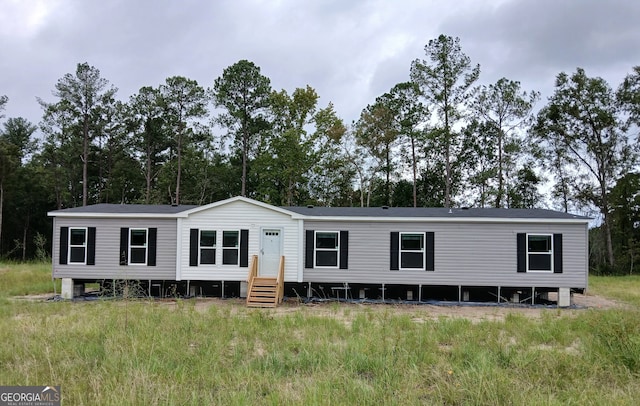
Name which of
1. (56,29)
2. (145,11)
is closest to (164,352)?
(145,11)

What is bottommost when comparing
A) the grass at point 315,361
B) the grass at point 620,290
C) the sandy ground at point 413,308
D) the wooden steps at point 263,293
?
the grass at point 620,290

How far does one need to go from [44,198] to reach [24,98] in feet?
28.4

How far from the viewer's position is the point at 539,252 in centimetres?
1506

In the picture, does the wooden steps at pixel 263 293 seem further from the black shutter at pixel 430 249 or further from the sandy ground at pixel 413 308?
the black shutter at pixel 430 249

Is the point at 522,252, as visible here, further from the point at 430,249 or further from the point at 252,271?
the point at 252,271

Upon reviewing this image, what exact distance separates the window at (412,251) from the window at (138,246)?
9.14 meters

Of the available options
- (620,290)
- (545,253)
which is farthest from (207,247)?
(620,290)

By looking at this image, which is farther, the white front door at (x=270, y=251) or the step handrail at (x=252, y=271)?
the white front door at (x=270, y=251)

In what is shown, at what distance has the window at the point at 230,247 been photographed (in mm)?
15445

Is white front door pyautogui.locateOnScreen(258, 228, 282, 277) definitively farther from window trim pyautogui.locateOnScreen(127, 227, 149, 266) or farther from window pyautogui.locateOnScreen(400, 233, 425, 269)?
window pyautogui.locateOnScreen(400, 233, 425, 269)

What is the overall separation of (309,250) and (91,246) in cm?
771

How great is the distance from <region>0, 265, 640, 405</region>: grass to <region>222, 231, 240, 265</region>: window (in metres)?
6.20

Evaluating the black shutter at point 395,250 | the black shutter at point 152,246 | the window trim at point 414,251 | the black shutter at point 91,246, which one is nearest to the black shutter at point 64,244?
the black shutter at point 91,246

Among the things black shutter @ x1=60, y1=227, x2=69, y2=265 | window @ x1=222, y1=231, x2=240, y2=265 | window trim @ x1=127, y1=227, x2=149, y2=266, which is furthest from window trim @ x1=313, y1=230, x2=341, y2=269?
black shutter @ x1=60, y1=227, x2=69, y2=265
